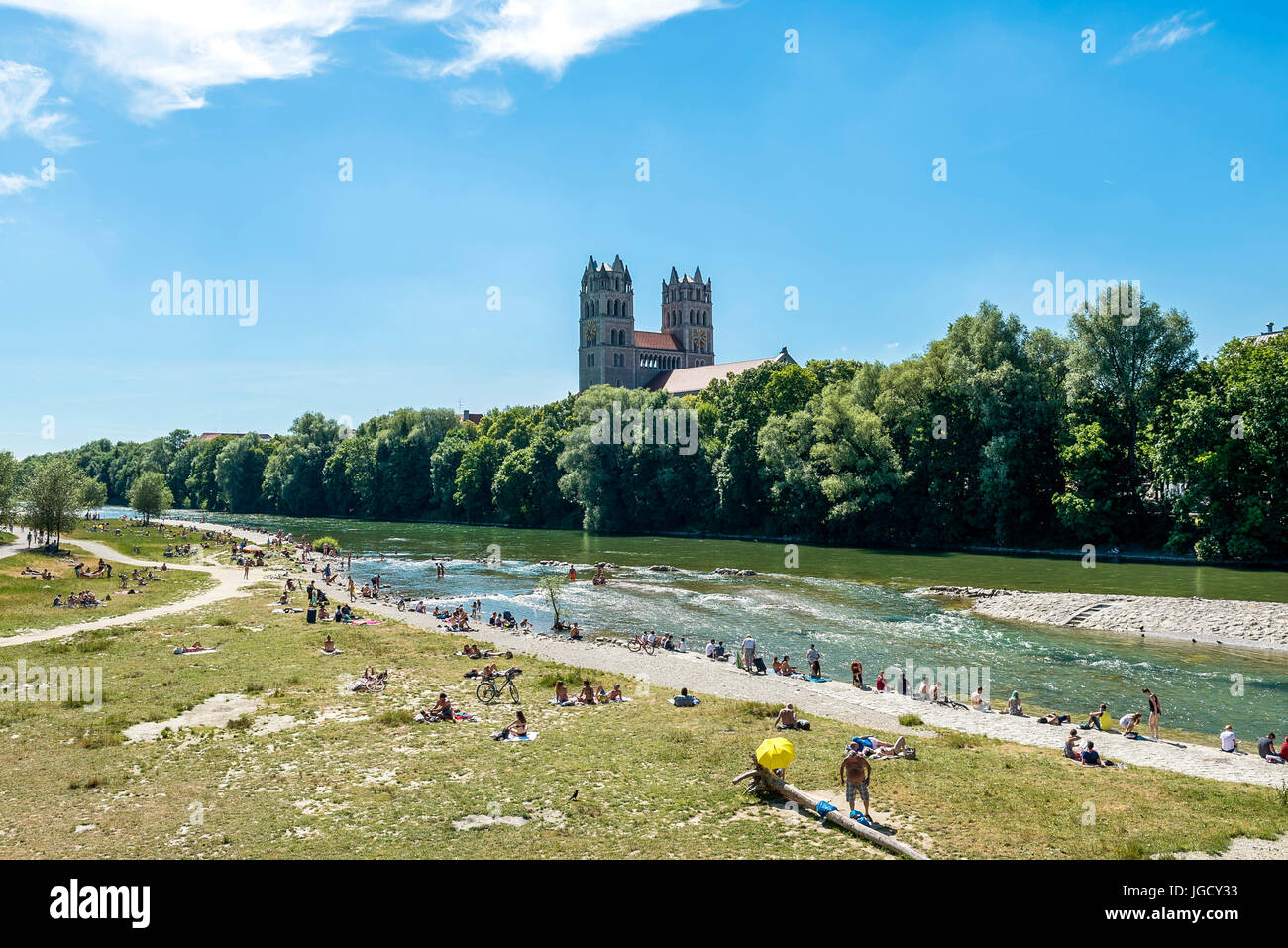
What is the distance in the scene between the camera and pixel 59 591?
50344mm

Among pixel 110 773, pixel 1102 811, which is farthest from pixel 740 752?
pixel 110 773

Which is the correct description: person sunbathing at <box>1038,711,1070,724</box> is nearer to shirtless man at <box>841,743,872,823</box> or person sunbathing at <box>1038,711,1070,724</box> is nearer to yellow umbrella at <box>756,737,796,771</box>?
yellow umbrella at <box>756,737,796,771</box>

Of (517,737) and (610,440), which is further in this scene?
(610,440)

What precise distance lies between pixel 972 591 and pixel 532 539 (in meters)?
58.8

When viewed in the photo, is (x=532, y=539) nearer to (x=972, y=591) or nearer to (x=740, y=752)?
(x=972, y=591)

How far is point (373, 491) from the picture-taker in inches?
5896

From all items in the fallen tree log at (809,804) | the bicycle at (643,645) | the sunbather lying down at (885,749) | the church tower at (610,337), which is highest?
the church tower at (610,337)

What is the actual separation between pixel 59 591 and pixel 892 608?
49.0 metres

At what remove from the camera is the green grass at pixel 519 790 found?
1480 cm

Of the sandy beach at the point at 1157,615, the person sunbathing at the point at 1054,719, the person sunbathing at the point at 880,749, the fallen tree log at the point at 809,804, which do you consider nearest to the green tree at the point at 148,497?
the sandy beach at the point at 1157,615

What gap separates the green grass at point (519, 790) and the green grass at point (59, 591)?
59.6 feet

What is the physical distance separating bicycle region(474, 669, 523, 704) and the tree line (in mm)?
57042

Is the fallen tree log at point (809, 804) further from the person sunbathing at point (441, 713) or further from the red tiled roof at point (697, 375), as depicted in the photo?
the red tiled roof at point (697, 375)
